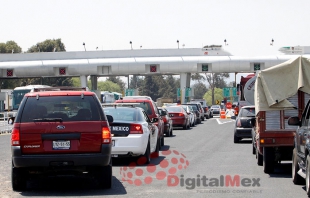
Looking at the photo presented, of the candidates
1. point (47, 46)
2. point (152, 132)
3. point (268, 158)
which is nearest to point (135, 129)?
point (152, 132)

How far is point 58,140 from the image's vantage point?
12.7 m

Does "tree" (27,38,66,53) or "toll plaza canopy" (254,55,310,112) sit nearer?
"toll plaza canopy" (254,55,310,112)

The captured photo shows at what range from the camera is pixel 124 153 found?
18.0 m

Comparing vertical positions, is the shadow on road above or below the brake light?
below

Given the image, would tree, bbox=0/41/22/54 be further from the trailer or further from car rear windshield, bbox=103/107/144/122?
the trailer

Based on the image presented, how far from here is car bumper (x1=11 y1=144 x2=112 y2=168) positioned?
41.3ft

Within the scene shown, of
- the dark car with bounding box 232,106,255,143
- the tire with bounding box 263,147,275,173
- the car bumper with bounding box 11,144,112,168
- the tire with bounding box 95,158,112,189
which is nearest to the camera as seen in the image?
the car bumper with bounding box 11,144,112,168

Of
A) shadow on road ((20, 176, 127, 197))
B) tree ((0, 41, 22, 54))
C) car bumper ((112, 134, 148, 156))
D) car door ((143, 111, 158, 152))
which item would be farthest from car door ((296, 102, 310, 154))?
tree ((0, 41, 22, 54))

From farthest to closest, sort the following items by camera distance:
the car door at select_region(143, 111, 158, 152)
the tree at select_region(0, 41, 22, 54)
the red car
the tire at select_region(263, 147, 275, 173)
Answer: the tree at select_region(0, 41, 22, 54) < the red car < the car door at select_region(143, 111, 158, 152) < the tire at select_region(263, 147, 275, 173)

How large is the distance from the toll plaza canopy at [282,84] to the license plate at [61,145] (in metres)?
4.73

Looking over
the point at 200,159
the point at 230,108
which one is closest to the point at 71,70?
the point at 230,108

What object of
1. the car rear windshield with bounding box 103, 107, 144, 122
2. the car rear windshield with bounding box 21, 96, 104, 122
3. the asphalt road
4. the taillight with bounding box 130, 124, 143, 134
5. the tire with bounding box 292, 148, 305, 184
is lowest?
the asphalt road

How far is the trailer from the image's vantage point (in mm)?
15477

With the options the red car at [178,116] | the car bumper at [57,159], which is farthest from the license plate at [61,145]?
the red car at [178,116]
